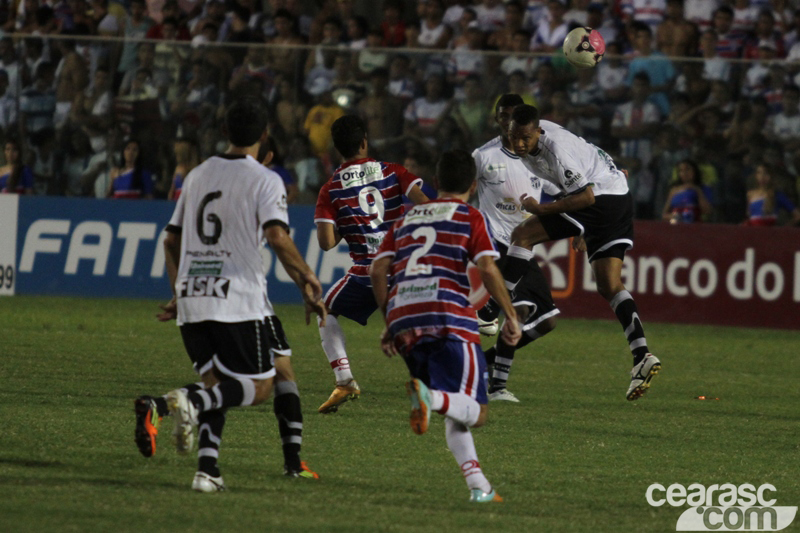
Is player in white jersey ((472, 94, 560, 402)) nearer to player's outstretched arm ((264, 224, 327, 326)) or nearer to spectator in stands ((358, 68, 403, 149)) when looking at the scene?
player's outstretched arm ((264, 224, 327, 326))

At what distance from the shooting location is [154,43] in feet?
51.4

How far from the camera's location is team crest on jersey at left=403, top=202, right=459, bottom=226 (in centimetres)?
577

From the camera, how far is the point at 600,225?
929 centimetres

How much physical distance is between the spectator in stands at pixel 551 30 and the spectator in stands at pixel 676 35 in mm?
1272

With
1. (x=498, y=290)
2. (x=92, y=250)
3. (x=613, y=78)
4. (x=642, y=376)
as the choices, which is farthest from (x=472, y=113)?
(x=498, y=290)

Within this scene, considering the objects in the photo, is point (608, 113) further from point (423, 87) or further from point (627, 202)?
point (627, 202)

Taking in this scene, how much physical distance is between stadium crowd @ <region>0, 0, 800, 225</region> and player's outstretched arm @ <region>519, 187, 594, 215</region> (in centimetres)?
595

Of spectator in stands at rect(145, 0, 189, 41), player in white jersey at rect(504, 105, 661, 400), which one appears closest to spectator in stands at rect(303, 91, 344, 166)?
spectator in stands at rect(145, 0, 189, 41)

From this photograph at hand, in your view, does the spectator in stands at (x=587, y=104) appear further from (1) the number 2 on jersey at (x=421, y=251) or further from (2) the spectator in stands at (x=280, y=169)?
(1) the number 2 on jersey at (x=421, y=251)

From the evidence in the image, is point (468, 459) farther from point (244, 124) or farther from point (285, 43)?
point (285, 43)

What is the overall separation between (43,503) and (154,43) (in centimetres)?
1110

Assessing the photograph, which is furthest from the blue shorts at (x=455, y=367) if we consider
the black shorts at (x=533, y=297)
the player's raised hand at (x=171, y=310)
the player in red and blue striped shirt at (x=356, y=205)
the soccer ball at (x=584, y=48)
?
the soccer ball at (x=584, y=48)

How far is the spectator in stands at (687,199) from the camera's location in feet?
48.1

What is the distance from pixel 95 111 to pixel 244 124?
419 inches
